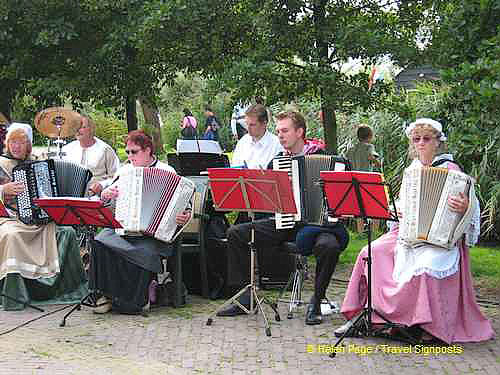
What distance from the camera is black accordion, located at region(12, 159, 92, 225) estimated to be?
830 cm

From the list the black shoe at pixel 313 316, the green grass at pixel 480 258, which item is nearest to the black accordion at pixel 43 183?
the black shoe at pixel 313 316

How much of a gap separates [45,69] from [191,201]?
457 cm

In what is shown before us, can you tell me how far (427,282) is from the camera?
6.82 meters

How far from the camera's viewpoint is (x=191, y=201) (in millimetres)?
8195

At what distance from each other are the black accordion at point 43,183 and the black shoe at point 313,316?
8.51 ft

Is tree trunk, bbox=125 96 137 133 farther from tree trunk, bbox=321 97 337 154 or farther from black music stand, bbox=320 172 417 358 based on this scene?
black music stand, bbox=320 172 417 358

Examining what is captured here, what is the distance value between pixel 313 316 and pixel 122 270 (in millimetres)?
1830

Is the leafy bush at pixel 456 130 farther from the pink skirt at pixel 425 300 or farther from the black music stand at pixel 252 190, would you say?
the black music stand at pixel 252 190

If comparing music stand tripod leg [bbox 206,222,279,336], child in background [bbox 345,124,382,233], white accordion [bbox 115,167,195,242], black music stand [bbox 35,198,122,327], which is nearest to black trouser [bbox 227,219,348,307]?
music stand tripod leg [bbox 206,222,279,336]

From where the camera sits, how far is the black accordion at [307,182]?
24.9 feet

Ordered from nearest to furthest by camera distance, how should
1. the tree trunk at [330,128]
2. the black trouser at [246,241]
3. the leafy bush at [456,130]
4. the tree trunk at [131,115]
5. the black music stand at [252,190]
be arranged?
the black music stand at [252,190] < the leafy bush at [456,130] < the black trouser at [246,241] < the tree trunk at [330,128] < the tree trunk at [131,115]

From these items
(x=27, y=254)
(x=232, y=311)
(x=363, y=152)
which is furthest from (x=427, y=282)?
(x=363, y=152)

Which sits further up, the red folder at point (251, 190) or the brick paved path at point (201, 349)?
the red folder at point (251, 190)

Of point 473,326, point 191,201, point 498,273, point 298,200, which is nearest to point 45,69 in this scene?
point 191,201
